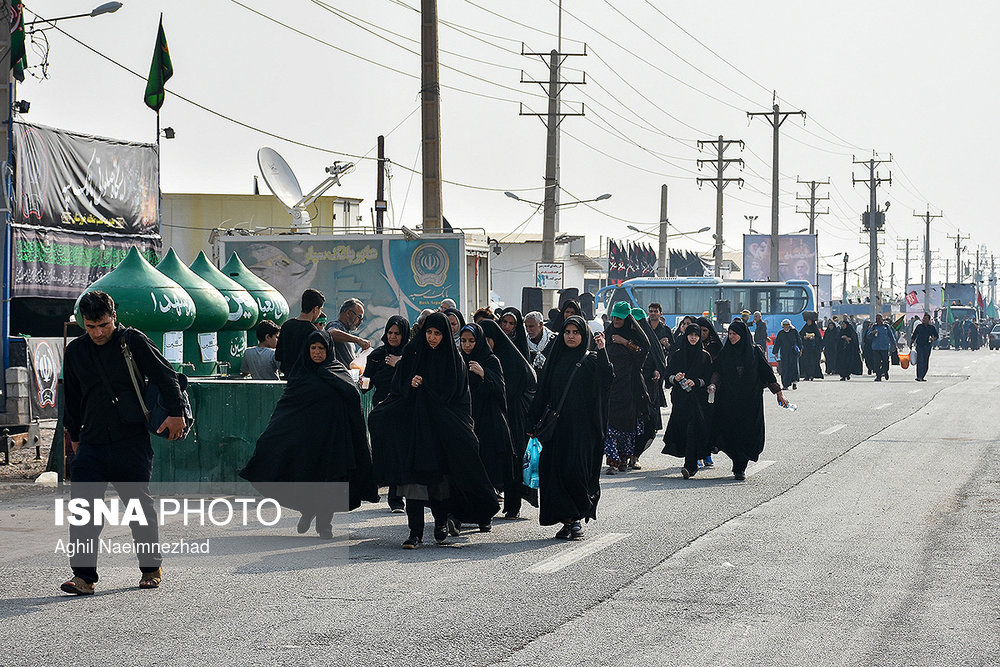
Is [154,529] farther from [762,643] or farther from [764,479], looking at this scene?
[764,479]

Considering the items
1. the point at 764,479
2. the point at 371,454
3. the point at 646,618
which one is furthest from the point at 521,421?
the point at 646,618

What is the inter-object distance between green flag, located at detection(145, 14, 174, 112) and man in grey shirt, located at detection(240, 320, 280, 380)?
11.5 meters

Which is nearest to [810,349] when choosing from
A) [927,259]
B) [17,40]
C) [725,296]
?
[725,296]

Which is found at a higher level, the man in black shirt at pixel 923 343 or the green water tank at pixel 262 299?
the green water tank at pixel 262 299

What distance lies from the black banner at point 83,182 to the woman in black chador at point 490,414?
11.3 m

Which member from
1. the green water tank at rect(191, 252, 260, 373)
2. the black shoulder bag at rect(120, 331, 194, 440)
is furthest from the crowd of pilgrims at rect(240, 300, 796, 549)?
the green water tank at rect(191, 252, 260, 373)

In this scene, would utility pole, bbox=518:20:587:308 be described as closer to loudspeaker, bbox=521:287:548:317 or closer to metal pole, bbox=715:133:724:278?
loudspeaker, bbox=521:287:548:317

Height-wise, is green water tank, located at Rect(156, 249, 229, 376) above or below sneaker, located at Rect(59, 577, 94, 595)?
above

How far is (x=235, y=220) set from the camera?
60.2m

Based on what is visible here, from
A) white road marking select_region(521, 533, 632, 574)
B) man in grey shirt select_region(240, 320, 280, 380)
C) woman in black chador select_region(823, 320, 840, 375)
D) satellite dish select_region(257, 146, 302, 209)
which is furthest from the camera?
woman in black chador select_region(823, 320, 840, 375)

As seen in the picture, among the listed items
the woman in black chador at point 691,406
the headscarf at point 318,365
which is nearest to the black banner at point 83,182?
the woman in black chador at point 691,406

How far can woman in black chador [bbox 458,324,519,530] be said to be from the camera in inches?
382

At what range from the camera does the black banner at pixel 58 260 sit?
62.5 feet

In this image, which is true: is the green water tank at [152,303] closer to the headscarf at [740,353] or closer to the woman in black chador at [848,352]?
the headscarf at [740,353]
